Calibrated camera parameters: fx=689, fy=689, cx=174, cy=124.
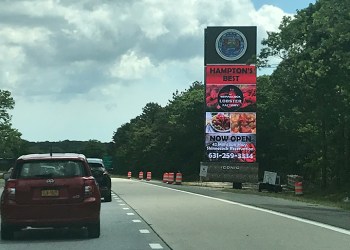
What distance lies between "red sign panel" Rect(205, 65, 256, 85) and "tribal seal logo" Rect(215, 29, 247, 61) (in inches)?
39.7

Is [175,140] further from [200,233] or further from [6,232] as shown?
[6,232]

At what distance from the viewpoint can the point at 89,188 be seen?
43.8ft

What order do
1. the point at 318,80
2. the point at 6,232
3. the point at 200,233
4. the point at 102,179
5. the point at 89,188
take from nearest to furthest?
the point at 89,188, the point at 6,232, the point at 200,233, the point at 102,179, the point at 318,80

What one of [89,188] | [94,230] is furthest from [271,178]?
[89,188]

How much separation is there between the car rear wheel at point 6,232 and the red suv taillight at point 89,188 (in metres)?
1.61

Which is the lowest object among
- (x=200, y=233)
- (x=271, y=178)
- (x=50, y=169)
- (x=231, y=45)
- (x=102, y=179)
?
(x=200, y=233)

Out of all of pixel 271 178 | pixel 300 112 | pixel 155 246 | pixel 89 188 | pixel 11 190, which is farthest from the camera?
pixel 271 178

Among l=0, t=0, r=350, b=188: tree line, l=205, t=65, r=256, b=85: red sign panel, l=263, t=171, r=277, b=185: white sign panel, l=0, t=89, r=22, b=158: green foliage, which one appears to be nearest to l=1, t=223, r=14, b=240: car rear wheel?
l=0, t=0, r=350, b=188: tree line

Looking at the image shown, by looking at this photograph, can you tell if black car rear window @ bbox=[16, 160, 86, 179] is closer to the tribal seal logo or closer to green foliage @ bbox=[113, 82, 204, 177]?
the tribal seal logo

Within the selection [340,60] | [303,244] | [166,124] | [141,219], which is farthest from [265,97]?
[303,244]

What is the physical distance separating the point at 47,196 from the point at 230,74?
122 feet

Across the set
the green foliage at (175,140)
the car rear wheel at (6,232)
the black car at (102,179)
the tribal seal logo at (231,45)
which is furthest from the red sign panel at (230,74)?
the green foliage at (175,140)

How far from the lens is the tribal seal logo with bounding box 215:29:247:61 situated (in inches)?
1987

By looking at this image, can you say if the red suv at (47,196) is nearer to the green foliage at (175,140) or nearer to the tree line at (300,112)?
the tree line at (300,112)
